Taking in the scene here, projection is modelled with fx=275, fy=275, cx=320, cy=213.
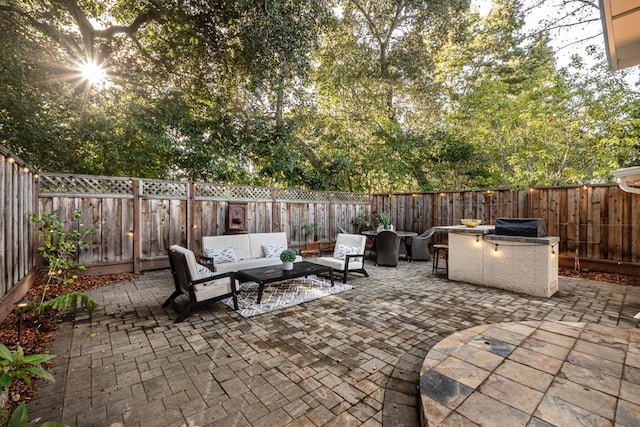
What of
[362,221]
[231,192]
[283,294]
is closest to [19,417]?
[283,294]

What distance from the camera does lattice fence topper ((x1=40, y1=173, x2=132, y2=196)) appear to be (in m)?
4.87

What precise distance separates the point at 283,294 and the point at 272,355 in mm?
1824

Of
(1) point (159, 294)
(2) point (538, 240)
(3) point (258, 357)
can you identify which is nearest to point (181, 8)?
(1) point (159, 294)

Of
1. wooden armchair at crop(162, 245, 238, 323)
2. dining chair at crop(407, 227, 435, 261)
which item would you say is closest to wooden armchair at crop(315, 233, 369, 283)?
wooden armchair at crop(162, 245, 238, 323)

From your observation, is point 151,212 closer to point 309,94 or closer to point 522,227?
point 309,94

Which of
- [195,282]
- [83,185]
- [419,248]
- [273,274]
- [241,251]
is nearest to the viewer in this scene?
[195,282]

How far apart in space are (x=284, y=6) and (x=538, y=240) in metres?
6.00

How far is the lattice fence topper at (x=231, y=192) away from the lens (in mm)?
6520

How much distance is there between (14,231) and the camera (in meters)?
3.47

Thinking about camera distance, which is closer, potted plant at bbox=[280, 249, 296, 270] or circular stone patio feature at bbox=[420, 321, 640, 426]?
circular stone patio feature at bbox=[420, 321, 640, 426]

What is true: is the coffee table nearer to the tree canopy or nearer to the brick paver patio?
the brick paver patio

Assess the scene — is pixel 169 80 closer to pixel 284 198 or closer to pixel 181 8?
pixel 181 8

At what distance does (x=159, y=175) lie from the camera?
834cm

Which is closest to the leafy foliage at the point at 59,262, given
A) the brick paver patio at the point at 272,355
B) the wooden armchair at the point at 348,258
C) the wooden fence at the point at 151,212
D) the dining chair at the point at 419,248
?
the brick paver patio at the point at 272,355
